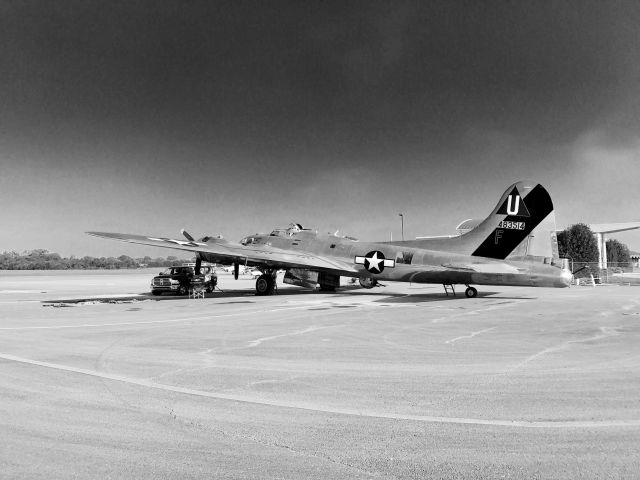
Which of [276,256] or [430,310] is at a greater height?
[276,256]

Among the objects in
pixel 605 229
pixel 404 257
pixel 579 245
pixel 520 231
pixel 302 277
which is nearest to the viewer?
pixel 520 231

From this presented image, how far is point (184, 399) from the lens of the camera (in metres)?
6.87

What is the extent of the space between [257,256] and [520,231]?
15.5 meters

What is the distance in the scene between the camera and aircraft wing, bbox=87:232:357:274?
2878cm

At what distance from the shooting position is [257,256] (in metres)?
30.0

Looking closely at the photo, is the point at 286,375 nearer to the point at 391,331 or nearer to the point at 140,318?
the point at 391,331

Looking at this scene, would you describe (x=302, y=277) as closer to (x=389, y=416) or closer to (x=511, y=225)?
(x=511, y=225)

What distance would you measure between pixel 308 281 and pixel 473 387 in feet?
81.3

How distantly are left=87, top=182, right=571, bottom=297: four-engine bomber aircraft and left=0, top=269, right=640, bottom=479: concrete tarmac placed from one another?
37.5 feet

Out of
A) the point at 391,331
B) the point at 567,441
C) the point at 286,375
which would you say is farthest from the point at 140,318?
the point at 567,441

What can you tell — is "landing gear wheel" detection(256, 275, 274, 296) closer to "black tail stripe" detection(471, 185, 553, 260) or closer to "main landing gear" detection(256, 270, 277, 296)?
"main landing gear" detection(256, 270, 277, 296)

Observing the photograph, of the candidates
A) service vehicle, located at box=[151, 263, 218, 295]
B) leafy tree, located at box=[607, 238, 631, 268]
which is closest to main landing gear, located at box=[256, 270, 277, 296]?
service vehicle, located at box=[151, 263, 218, 295]

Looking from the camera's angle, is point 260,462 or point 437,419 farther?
point 437,419

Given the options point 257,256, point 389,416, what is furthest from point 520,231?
point 389,416
